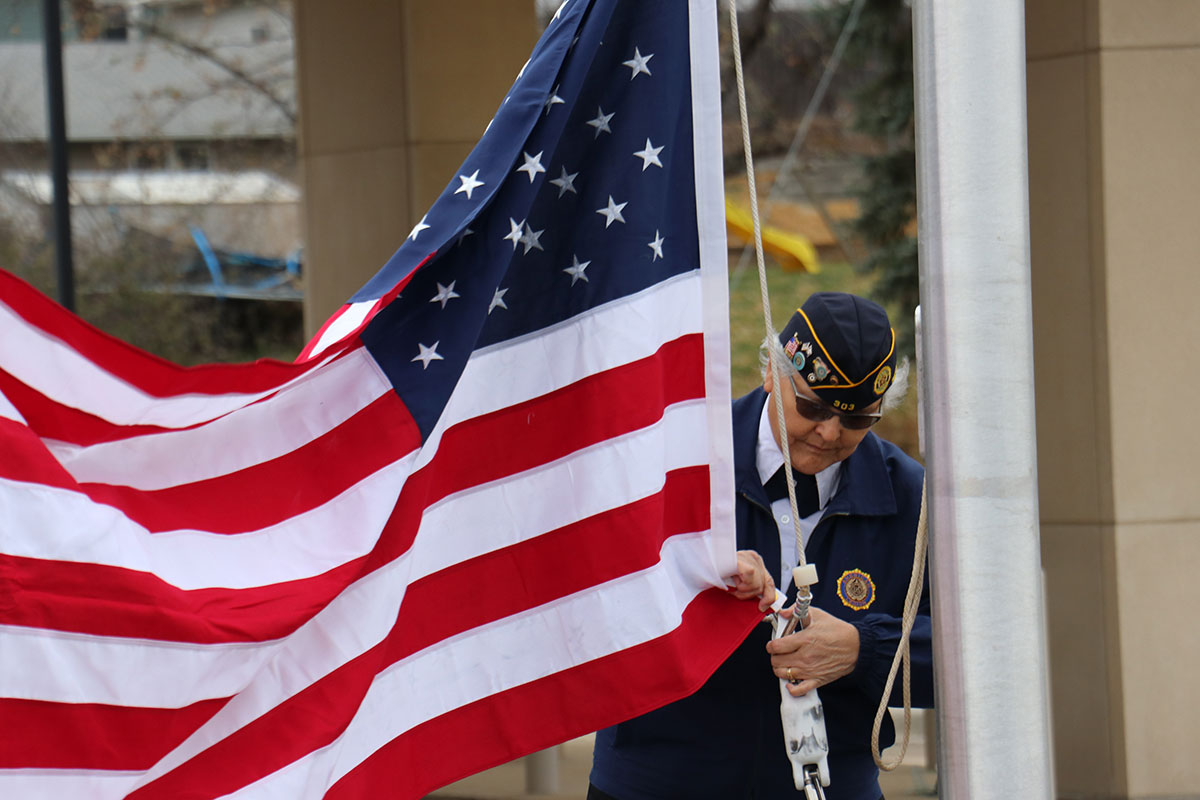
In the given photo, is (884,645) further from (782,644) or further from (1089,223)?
(1089,223)

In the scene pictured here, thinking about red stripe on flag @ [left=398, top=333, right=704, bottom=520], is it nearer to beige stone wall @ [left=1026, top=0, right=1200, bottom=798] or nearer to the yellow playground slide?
beige stone wall @ [left=1026, top=0, right=1200, bottom=798]

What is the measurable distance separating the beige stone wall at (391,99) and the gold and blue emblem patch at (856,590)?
176 inches

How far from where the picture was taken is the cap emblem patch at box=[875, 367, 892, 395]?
9.34 feet

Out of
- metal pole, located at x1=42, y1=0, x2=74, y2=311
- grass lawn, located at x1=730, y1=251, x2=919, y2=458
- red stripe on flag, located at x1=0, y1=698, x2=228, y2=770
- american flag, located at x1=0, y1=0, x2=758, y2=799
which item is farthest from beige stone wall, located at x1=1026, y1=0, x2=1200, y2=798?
grass lawn, located at x1=730, y1=251, x2=919, y2=458

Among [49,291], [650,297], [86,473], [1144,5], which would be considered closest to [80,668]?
[86,473]

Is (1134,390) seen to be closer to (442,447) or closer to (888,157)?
(442,447)

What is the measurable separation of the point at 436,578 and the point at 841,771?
3.17 feet

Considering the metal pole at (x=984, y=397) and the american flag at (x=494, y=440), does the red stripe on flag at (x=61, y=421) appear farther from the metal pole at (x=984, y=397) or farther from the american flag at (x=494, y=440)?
the metal pole at (x=984, y=397)

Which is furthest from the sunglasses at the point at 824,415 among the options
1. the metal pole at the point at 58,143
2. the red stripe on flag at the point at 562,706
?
the metal pole at the point at 58,143

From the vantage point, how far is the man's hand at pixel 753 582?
2.60m

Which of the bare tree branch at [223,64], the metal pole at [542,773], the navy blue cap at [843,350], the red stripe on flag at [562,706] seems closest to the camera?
the red stripe on flag at [562,706]

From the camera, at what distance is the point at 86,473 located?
2.49 meters

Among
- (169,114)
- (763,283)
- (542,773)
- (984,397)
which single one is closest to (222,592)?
(763,283)

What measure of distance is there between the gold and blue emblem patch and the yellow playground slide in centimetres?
1062
